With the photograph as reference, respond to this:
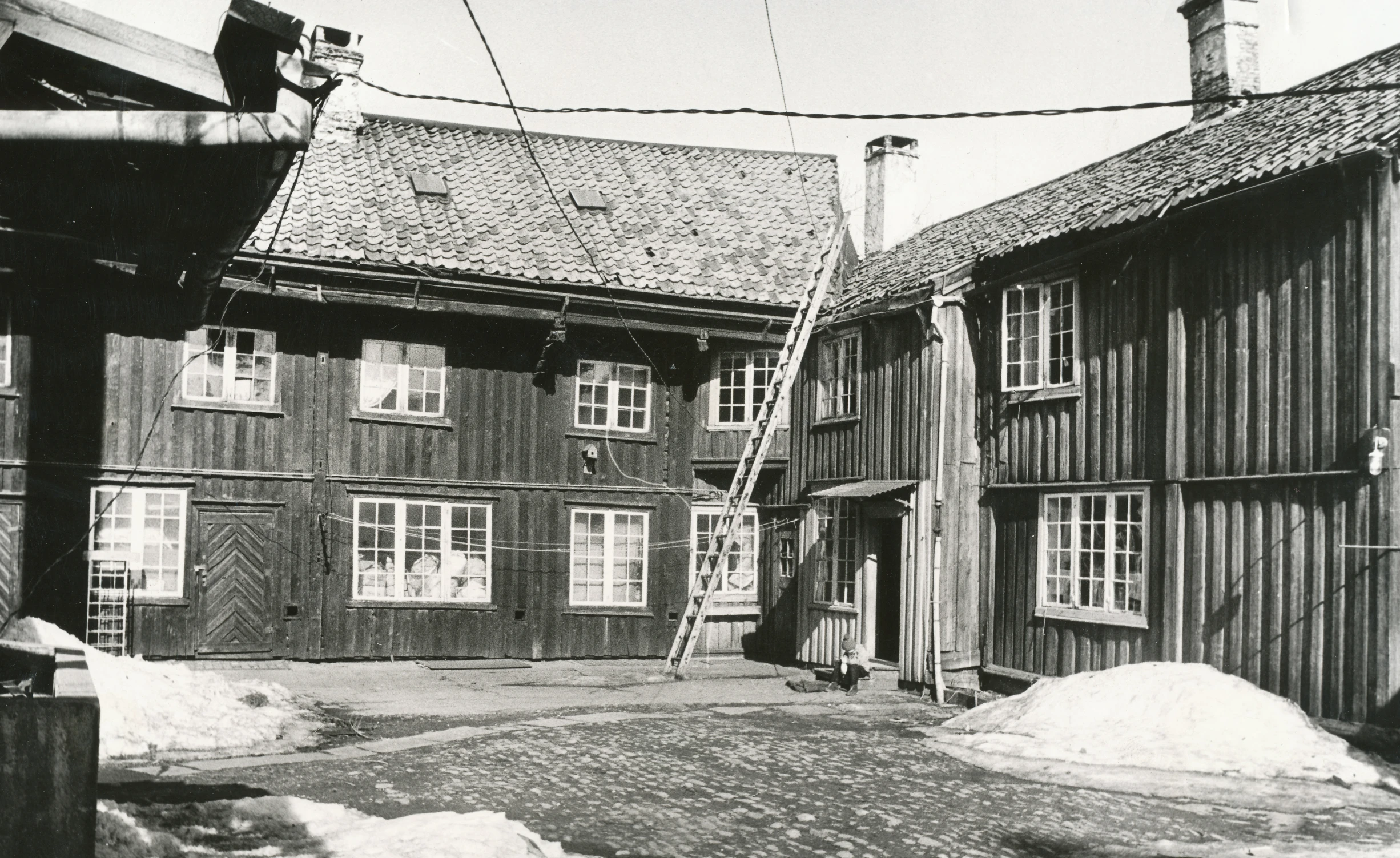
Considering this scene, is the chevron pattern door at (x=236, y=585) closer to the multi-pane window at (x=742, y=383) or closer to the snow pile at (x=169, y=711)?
the snow pile at (x=169, y=711)

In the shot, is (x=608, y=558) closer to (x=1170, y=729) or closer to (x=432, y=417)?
(x=432, y=417)

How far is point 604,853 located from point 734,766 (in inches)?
129

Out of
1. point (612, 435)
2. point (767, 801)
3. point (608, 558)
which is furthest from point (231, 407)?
point (767, 801)

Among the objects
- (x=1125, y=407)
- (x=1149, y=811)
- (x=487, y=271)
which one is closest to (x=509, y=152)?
(x=487, y=271)

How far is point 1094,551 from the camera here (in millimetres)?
14633

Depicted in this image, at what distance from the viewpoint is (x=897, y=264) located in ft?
66.3

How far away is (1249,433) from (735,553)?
1011 centimetres

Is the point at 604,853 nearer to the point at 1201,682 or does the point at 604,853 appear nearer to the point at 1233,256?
the point at 1201,682

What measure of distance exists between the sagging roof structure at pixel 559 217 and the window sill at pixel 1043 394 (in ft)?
17.6

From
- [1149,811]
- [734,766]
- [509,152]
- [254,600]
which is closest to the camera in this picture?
[1149,811]

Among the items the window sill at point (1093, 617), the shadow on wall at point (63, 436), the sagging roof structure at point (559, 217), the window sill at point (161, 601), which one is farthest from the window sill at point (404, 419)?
the window sill at point (1093, 617)

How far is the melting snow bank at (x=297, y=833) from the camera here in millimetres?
6379

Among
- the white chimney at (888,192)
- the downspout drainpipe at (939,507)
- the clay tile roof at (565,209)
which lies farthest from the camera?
the white chimney at (888,192)

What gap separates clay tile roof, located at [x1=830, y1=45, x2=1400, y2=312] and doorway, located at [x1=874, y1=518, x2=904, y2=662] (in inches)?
131
